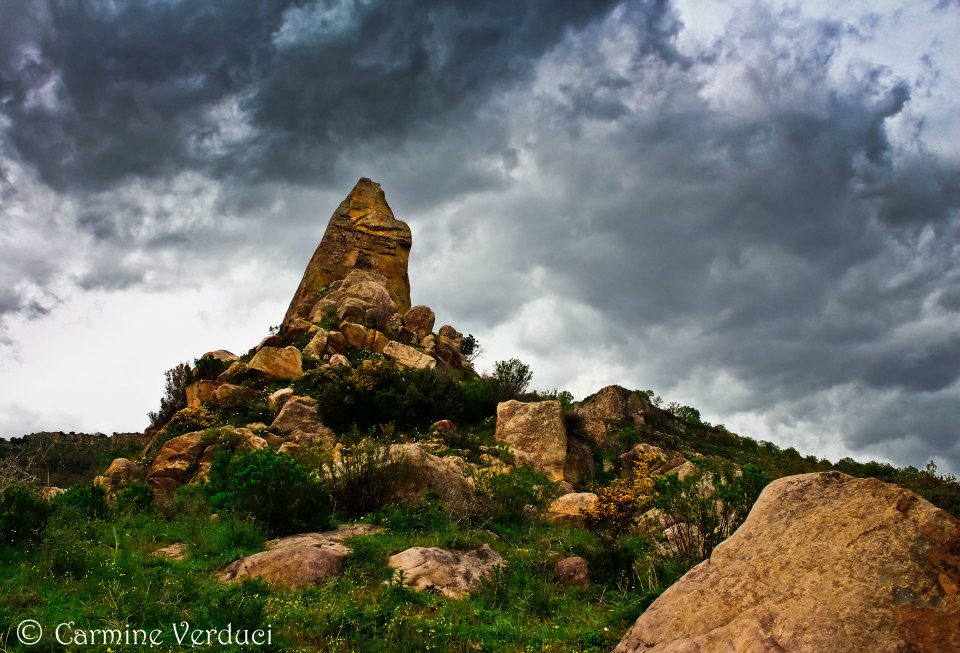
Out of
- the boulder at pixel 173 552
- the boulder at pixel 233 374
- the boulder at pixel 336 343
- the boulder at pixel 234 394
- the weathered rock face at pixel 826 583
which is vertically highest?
the boulder at pixel 336 343

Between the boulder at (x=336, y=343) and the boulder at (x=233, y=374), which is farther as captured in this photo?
the boulder at (x=336, y=343)

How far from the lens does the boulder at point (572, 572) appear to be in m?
8.62

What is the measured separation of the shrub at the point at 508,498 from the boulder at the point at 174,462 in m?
9.38

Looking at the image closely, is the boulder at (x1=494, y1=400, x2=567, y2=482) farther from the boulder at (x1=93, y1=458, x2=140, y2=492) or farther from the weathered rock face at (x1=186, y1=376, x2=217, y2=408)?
the weathered rock face at (x1=186, y1=376, x2=217, y2=408)

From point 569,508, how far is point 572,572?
518 cm

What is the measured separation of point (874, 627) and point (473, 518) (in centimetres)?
790

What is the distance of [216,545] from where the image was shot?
899 cm

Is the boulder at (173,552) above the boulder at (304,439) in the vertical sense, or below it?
below

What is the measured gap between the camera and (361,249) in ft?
131

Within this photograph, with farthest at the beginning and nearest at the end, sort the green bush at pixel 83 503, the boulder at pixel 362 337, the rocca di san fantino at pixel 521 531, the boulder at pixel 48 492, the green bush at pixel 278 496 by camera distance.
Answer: the boulder at pixel 362 337 → the boulder at pixel 48 492 → the green bush at pixel 83 503 → the green bush at pixel 278 496 → the rocca di san fantino at pixel 521 531

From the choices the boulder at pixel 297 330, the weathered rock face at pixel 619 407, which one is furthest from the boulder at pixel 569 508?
the boulder at pixel 297 330

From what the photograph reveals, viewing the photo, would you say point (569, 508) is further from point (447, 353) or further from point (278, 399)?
point (447, 353)

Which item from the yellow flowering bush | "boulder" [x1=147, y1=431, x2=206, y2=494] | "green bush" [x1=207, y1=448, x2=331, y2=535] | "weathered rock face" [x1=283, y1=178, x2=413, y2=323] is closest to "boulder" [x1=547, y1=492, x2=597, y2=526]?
the yellow flowering bush

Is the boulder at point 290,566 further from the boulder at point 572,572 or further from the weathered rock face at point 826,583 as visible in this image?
the weathered rock face at point 826,583
